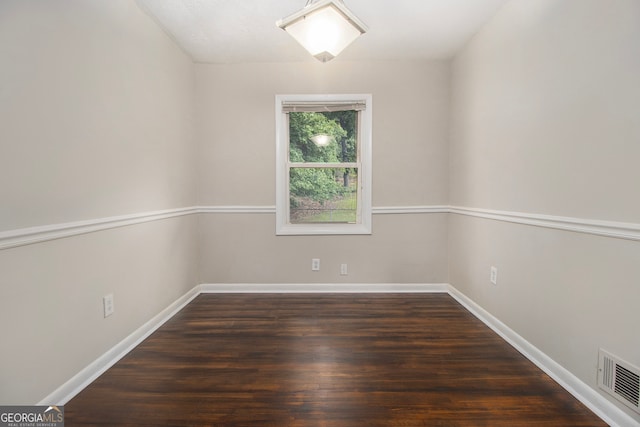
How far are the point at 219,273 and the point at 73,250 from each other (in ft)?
5.80

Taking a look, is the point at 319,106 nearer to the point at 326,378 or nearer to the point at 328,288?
the point at 328,288

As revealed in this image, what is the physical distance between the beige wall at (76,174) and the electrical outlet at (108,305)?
36mm

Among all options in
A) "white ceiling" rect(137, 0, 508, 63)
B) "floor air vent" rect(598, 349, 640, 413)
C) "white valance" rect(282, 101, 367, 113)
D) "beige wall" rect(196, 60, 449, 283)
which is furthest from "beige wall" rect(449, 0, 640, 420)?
"white valance" rect(282, 101, 367, 113)

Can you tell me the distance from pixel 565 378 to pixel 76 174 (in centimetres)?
296

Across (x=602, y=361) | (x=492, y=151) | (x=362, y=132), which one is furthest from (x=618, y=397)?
(x=362, y=132)

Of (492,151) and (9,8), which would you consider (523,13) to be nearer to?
(492,151)

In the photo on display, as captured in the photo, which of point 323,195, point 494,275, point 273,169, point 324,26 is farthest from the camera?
point 323,195

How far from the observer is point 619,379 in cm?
142

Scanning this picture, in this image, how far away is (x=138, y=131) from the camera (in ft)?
7.45

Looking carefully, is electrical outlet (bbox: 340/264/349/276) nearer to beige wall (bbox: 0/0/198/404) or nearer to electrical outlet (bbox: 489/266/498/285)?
electrical outlet (bbox: 489/266/498/285)

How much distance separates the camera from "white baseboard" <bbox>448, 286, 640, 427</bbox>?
1.43 m

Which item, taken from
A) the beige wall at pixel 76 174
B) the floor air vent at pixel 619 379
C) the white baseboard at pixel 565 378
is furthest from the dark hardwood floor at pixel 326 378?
the beige wall at pixel 76 174

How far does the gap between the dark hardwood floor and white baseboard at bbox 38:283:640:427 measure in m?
0.05

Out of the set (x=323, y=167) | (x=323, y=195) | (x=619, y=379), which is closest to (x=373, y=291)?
(x=323, y=195)
